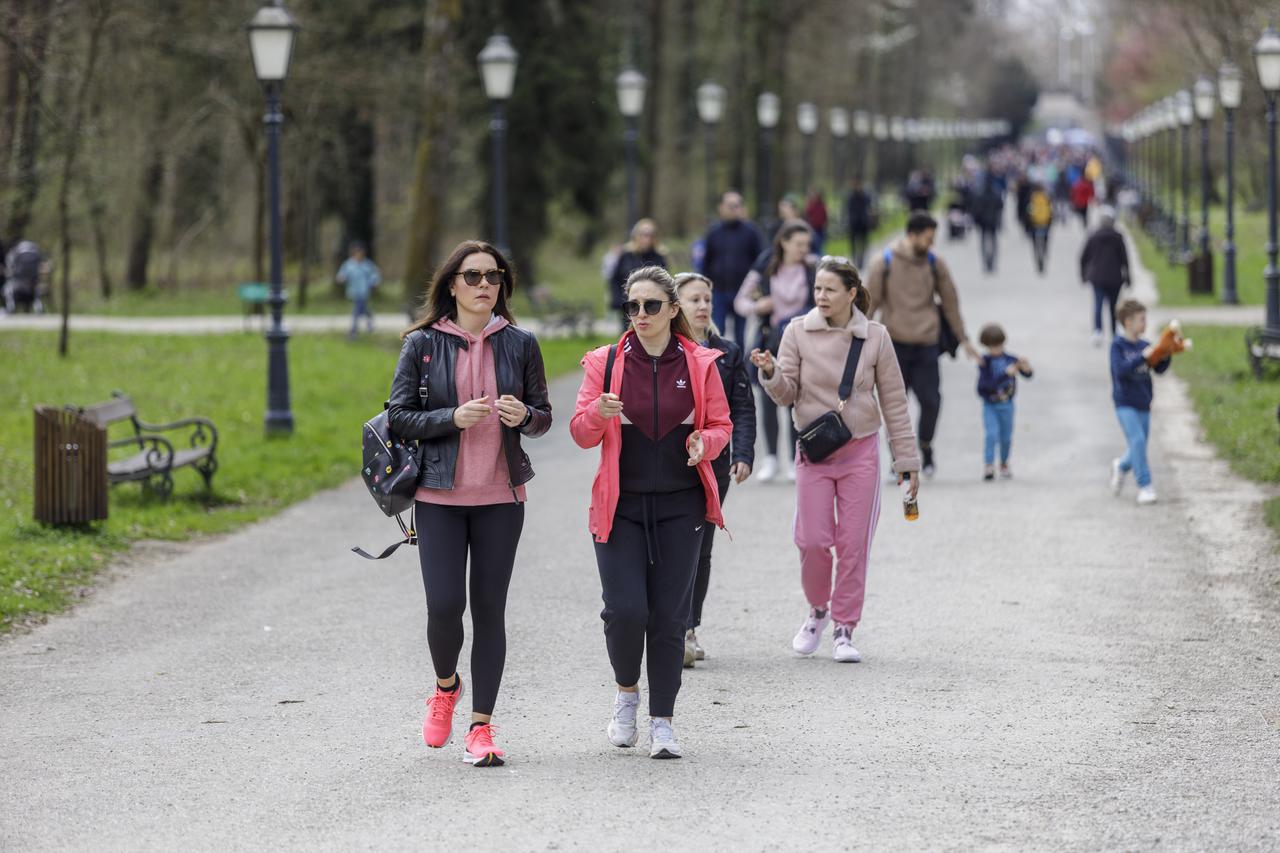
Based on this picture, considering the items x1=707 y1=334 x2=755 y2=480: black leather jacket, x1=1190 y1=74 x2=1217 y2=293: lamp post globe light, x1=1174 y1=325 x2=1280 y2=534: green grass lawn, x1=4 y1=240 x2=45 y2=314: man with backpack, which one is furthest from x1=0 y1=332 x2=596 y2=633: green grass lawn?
x1=1190 y1=74 x2=1217 y2=293: lamp post globe light

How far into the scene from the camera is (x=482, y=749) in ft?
21.6

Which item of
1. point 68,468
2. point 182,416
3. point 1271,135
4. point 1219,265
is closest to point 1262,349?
point 1271,135

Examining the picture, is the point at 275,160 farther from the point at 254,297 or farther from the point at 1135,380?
the point at 254,297

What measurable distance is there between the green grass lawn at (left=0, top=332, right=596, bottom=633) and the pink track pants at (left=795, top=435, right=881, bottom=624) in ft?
13.0

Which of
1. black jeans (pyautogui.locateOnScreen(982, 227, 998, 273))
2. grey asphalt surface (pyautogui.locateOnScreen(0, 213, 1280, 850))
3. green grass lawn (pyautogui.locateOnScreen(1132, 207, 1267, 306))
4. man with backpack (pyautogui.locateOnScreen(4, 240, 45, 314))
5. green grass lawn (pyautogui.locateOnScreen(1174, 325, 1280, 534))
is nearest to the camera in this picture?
grey asphalt surface (pyautogui.locateOnScreen(0, 213, 1280, 850))

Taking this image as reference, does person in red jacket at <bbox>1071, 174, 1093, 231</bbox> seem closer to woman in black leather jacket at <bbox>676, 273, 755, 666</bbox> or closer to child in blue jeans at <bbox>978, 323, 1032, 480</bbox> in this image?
child in blue jeans at <bbox>978, 323, 1032, 480</bbox>

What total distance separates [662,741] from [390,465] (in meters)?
1.31

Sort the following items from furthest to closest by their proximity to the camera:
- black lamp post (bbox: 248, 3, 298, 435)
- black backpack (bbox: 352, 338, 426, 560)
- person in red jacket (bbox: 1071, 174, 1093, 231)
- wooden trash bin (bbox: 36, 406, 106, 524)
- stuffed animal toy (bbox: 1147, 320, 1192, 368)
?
person in red jacket (bbox: 1071, 174, 1093, 231) < black lamp post (bbox: 248, 3, 298, 435) < stuffed animal toy (bbox: 1147, 320, 1192, 368) < wooden trash bin (bbox: 36, 406, 106, 524) < black backpack (bbox: 352, 338, 426, 560)

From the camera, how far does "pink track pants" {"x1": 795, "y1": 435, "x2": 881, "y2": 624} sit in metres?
8.45

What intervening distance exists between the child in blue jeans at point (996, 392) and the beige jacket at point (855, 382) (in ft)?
18.4

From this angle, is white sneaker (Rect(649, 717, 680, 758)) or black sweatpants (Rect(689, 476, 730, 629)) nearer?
white sneaker (Rect(649, 717, 680, 758))

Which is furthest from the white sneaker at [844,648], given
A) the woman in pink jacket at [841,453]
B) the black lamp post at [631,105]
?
the black lamp post at [631,105]

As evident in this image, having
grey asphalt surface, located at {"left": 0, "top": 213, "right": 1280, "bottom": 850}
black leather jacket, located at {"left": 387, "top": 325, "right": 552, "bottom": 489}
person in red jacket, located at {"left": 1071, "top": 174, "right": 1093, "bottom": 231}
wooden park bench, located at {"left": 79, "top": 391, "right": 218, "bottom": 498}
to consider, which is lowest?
grey asphalt surface, located at {"left": 0, "top": 213, "right": 1280, "bottom": 850}

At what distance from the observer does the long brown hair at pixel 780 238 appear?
507 inches
